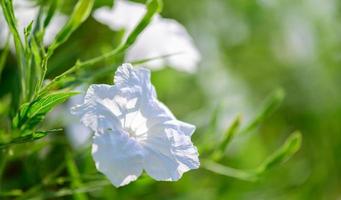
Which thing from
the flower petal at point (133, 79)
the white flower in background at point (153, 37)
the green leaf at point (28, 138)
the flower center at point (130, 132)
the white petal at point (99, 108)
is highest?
the flower petal at point (133, 79)

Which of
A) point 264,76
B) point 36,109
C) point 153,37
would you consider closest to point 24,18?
point 153,37

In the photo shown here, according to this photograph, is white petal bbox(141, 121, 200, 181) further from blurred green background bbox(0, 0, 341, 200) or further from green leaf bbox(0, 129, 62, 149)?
blurred green background bbox(0, 0, 341, 200)

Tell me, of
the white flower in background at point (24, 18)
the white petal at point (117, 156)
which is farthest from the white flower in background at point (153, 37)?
the white petal at point (117, 156)

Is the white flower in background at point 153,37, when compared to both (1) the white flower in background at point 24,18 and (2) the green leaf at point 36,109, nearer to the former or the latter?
(1) the white flower in background at point 24,18

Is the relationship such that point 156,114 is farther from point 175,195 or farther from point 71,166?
point 175,195

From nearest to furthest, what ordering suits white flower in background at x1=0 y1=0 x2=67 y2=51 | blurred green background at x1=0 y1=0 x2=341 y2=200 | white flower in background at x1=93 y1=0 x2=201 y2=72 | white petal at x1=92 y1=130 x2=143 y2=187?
1. white petal at x1=92 y1=130 x2=143 y2=187
2. white flower in background at x1=0 y1=0 x2=67 y2=51
3. white flower in background at x1=93 y1=0 x2=201 y2=72
4. blurred green background at x1=0 y1=0 x2=341 y2=200

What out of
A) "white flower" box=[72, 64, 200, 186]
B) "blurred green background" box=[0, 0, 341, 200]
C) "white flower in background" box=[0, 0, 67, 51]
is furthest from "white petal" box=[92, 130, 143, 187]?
"blurred green background" box=[0, 0, 341, 200]

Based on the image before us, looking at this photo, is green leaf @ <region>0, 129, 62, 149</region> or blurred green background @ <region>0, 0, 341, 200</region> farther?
blurred green background @ <region>0, 0, 341, 200</region>

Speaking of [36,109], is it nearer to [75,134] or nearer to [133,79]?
[133,79]
